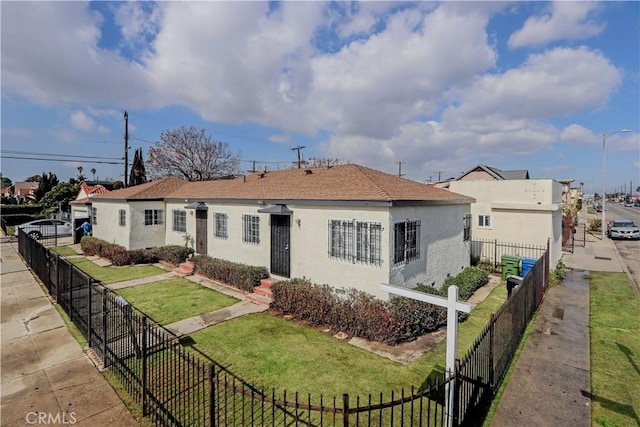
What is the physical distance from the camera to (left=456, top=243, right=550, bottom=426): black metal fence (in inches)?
186

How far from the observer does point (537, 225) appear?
50.8 feet

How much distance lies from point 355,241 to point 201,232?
9314mm

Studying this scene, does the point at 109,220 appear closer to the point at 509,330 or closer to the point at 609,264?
the point at 509,330

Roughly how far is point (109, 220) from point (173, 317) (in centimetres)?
1324

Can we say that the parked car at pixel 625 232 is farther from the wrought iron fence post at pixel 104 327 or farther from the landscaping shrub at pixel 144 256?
the wrought iron fence post at pixel 104 327

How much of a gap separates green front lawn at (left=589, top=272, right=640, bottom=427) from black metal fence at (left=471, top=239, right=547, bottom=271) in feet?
10.6

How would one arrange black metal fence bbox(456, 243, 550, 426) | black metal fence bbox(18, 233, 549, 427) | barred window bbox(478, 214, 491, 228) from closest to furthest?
black metal fence bbox(18, 233, 549, 427), black metal fence bbox(456, 243, 550, 426), barred window bbox(478, 214, 491, 228)

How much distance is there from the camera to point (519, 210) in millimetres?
15898

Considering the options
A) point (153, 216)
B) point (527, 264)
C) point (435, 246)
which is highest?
point (153, 216)

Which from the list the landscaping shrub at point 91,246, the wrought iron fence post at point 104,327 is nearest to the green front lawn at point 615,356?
the wrought iron fence post at point 104,327

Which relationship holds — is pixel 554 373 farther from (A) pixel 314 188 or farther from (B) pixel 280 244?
(B) pixel 280 244

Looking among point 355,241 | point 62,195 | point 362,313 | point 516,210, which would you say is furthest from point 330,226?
point 62,195

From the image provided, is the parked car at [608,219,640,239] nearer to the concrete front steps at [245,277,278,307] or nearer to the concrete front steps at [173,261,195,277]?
the concrete front steps at [245,277,278,307]

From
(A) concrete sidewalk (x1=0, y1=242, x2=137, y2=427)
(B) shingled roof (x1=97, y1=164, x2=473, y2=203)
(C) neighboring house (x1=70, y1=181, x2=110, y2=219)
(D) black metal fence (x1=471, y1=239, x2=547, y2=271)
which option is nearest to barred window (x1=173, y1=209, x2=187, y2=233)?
(B) shingled roof (x1=97, y1=164, x2=473, y2=203)
